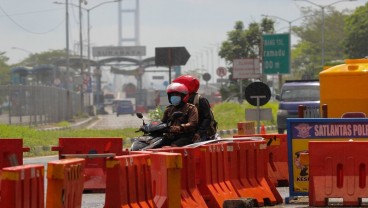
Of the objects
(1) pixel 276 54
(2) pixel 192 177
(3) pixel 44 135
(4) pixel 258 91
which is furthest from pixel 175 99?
(3) pixel 44 135

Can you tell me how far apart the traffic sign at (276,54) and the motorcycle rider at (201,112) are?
2291cm

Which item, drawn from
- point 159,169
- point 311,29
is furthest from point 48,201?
point 311,29

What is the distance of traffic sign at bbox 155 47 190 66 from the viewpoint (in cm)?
3144

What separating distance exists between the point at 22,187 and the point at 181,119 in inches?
248

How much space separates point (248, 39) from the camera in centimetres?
7394

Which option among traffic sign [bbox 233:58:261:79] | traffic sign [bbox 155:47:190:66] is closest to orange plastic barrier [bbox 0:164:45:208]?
traffic sign [bbox 155:47:190:66]

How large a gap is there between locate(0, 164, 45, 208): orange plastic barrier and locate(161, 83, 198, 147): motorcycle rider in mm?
5427

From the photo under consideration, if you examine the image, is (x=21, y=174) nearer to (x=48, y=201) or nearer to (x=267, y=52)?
(x=48, y=201)

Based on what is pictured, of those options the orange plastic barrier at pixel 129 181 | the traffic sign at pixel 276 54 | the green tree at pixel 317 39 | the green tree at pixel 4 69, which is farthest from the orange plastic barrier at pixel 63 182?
the green tree at pixel 4 69

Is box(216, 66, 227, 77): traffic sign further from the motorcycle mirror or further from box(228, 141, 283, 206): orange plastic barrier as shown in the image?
the motorcycle mirror

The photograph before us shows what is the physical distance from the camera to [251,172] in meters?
16.2

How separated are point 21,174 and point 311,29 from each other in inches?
5399

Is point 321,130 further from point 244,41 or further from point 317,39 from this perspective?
point 317,39

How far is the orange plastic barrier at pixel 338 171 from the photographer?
14.6 metres
